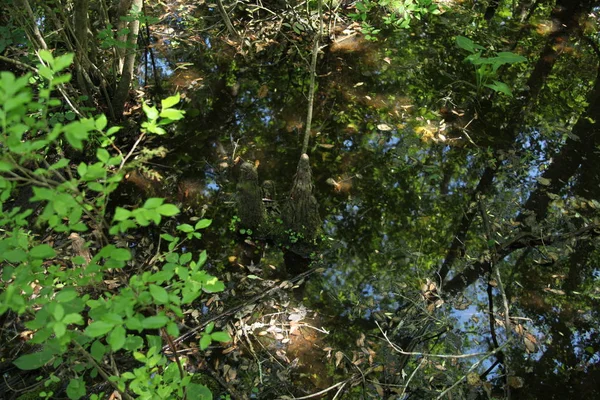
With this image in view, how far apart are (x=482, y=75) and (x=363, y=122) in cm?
151

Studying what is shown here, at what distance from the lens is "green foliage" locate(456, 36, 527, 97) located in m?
4.81

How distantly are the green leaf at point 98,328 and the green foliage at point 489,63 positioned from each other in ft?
15.4

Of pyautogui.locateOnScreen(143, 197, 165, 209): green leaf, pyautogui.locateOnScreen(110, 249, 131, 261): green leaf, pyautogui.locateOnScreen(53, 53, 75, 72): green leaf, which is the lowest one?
pyautogui.locateOnScreen(110, 249, 131, 261): green leaf

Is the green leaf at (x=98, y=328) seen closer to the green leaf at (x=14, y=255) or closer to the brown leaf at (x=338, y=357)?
the green leaf at (x=14, y=255)

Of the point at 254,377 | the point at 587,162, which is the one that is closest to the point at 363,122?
the point at 587,162

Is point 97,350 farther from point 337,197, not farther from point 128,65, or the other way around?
point 128,65

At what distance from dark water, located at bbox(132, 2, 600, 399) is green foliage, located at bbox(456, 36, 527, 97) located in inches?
7.2

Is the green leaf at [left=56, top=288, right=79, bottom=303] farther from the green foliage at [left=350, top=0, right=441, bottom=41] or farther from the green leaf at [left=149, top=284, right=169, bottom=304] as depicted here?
the green foliage at [left=350, top=0, right=441, bottom=41]

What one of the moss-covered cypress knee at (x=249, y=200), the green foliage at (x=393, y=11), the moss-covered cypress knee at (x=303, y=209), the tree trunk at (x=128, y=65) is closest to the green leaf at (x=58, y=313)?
the moss-covered cypress knee at (x=249, y=200)

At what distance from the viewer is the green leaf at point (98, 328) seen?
1.26 m

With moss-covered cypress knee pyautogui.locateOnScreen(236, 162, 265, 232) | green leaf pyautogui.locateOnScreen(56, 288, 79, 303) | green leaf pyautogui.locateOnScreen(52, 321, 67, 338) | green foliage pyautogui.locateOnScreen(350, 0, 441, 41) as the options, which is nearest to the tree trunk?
moss-covered cypress knee pyautogui.locateOnScreen(236, 162, 265, 232)

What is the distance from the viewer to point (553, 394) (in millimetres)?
2816

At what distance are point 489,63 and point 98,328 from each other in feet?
16.1

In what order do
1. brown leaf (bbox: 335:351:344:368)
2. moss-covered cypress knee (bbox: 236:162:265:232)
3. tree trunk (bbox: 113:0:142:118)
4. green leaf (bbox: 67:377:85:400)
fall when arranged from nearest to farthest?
green leaf (bbox: 67:377:85:400) → brown leaf (bbox: 335:351:344:368) → moss-covered cypress knee (bbox: 236:162:265:232) → tree trunk (bbox: 113:0:142:118)
